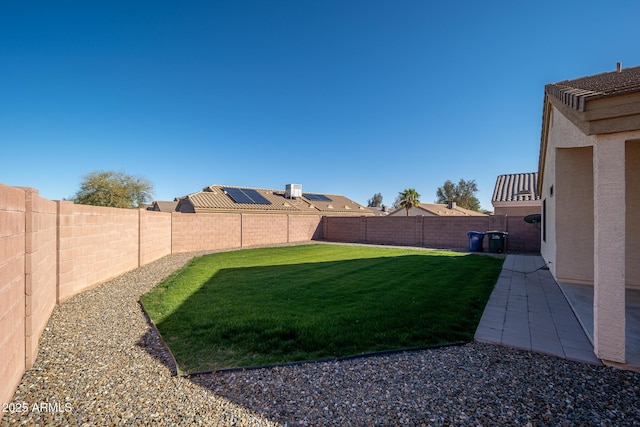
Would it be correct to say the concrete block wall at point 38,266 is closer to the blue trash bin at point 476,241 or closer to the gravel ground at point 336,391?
the gravel ground at point 336,391

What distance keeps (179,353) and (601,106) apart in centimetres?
570

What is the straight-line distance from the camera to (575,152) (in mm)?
6379

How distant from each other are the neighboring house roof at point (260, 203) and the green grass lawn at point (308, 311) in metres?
13.9

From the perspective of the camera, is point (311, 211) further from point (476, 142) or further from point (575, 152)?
point (575, 152)

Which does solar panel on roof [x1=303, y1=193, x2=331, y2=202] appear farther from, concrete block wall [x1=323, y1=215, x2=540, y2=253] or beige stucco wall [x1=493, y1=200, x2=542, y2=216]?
beige stucco wall [x1=493, y1=200, x2=542, y2=216]

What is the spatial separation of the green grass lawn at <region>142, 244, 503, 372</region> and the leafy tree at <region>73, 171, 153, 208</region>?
2569cm

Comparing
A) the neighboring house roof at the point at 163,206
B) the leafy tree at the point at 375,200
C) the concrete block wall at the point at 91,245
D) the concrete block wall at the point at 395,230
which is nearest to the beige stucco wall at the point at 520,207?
the concrete block wall at the point at 395,230

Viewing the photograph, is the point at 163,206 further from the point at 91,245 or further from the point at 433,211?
the point at 433,211

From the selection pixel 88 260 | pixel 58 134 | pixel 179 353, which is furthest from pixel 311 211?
pixel 179 353

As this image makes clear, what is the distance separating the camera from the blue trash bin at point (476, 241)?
13.8 metres

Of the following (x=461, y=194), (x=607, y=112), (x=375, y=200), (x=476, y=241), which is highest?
(x=375, y=200)

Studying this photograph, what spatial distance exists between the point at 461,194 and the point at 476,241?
41.8 meters

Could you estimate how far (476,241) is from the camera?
13.9m

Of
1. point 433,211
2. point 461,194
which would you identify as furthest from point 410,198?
point 461,194
